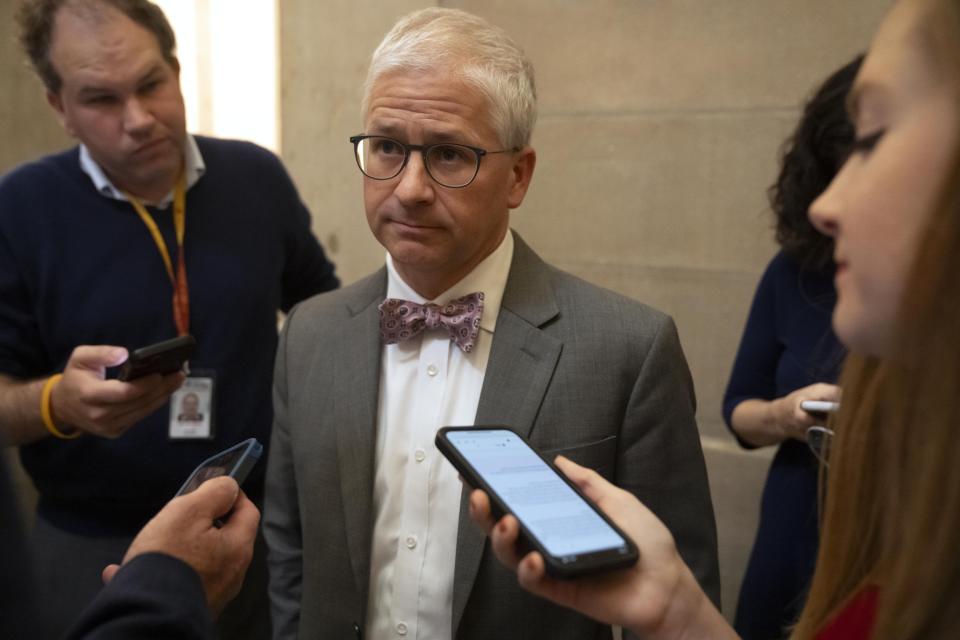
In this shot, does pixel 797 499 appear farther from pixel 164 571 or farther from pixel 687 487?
pixel 164 571

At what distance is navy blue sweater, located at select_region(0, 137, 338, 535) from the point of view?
232cm

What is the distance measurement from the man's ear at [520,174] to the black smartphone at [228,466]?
813 millimetres

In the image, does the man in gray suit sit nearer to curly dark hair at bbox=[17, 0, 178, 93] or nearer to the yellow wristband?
the yellow wristband

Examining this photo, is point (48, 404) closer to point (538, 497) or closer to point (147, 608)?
point (147, 608)

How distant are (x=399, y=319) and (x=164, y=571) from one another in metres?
0.77

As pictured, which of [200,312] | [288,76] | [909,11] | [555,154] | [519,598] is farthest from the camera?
[288,76]

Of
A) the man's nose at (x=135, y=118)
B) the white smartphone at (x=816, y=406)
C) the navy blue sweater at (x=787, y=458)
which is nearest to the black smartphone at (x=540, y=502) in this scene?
the white smartphone at (x=816, y=406)

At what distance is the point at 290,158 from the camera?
3934mm

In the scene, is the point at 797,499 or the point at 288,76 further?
the point at 288,76

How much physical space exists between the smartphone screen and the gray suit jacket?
29 centimetres

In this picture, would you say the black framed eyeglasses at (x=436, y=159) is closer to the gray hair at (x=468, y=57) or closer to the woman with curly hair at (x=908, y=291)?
the gray hair at (x=468, y=57)

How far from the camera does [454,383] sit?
180 centimetres

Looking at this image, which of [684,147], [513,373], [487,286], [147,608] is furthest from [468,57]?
[684,147]

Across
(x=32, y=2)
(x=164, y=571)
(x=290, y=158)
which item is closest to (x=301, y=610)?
(x=164, y=571)
